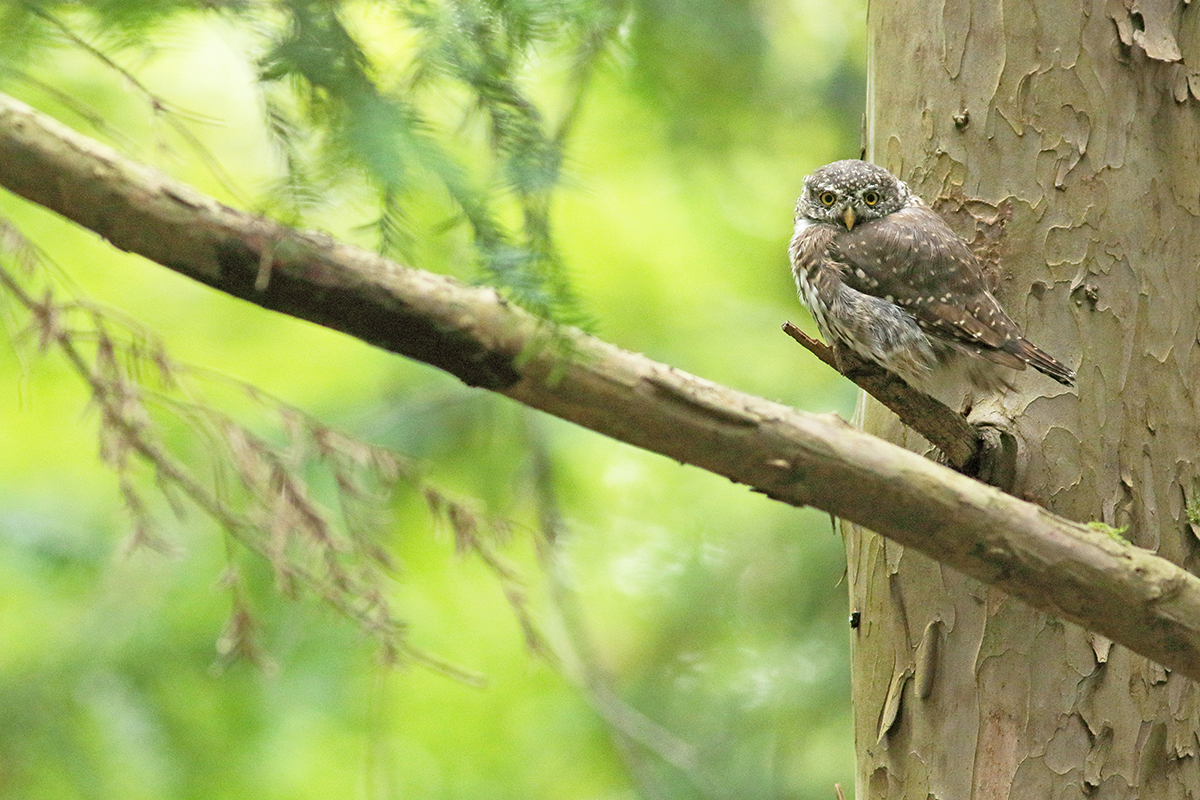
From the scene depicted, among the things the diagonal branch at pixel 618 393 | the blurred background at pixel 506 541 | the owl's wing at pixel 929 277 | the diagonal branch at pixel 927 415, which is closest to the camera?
the diagonal branch at pixel 618 393

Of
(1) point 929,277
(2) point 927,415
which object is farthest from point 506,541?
(1) point 929,277

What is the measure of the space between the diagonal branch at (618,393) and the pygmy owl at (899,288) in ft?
1.92

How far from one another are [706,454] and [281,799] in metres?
2.90

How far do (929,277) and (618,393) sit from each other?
146 centimetres

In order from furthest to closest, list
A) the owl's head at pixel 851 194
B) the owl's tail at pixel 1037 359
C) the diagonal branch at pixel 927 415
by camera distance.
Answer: the owl's head at pixel 851 194 → the owl's tail at pixel 1037 359 → the diagonal branch at pixel 927 415

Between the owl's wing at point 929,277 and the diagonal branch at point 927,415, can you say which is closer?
the diagonal branch at point 927,415

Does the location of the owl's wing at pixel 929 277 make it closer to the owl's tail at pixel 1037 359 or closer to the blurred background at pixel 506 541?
the owl's tail at pixel 1037 359

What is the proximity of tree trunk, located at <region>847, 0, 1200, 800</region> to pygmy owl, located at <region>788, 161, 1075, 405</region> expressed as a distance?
3.3 inches

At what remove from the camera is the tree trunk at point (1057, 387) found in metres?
2.15

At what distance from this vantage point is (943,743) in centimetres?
222

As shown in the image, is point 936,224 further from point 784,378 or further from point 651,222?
point 651,222

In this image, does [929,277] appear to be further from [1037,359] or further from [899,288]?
[1037,359]

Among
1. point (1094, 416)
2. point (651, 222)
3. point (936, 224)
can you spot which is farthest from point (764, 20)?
point (1094, 416)

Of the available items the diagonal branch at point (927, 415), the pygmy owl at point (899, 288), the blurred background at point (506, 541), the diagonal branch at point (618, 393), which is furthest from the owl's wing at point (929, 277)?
the blurred background at point (506, 541)
